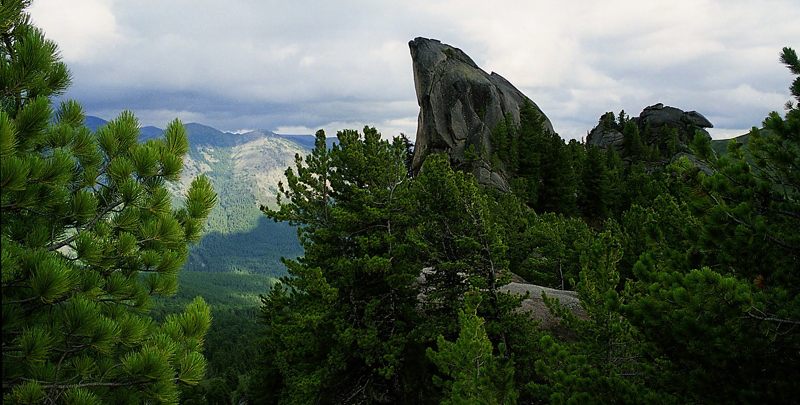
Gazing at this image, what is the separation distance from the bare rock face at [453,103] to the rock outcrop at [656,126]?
3085 centimetres

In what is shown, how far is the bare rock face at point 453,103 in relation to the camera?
50188mm

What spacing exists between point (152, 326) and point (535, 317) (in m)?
11.6

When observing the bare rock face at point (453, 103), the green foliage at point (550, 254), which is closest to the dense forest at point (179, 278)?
the green foliage at point (550, 254)

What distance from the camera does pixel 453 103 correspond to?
52.2 m

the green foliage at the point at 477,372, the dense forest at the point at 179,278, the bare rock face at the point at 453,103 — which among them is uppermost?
the bare rock face at the point at 453,103

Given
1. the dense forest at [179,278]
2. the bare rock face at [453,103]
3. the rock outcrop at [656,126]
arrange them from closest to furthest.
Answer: the dense forest at [179,278] < the bare rock face at [453,103] < the rock outcrop at [656,126]

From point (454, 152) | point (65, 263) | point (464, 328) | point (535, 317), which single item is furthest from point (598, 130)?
point (65, 263)

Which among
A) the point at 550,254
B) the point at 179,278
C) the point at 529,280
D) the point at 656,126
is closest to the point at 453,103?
the point at 529,280

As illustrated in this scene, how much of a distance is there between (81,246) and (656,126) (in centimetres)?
9339

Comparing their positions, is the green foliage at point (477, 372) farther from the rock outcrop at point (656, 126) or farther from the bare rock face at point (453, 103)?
the rock outcrop at point (656, 126)

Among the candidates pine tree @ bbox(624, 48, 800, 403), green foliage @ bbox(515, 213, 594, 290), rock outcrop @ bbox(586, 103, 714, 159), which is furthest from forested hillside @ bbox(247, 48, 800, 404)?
rock outcrop @ bbox(586, 103, 714, 159)

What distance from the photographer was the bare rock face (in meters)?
50.2

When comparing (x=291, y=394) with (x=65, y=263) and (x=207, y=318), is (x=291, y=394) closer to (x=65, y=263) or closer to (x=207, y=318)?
(x=207, y=318)

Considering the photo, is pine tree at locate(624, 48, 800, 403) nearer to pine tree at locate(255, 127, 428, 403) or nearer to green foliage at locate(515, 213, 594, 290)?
pine tree at locate(255, 127, 428, 403)
